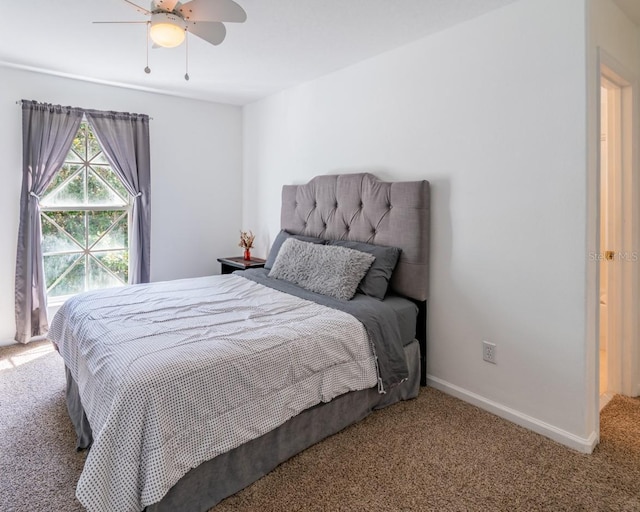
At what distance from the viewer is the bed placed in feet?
4.67

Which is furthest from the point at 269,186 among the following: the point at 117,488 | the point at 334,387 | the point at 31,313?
the point at 117,488

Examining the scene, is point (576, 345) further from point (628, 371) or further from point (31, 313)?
point (31, 313)

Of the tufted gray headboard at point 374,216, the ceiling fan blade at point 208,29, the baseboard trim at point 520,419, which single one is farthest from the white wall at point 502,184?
the ceiling fan blade at point 208,29

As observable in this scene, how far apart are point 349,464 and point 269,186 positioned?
2947 millimetres

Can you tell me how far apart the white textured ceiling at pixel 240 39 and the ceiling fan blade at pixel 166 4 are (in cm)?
51

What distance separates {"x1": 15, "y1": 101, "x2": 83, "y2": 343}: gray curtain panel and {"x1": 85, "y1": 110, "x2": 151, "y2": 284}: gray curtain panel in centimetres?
33

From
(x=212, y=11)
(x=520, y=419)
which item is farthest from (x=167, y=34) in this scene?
(x=520, y=419)

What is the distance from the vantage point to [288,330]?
198 cm

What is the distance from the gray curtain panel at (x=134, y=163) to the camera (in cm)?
368

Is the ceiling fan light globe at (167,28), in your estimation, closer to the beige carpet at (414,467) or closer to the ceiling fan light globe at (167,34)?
the ceiling fan light globe at (167,34)

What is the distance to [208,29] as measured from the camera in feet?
6.54

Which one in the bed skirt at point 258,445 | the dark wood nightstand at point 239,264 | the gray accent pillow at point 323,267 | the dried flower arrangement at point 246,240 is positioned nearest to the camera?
the bed skirt at point 258,445

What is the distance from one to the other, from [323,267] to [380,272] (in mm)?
402

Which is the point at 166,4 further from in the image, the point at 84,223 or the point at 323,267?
the point at 84,223
